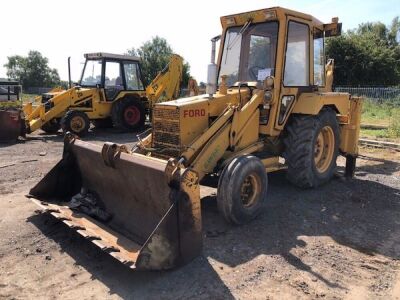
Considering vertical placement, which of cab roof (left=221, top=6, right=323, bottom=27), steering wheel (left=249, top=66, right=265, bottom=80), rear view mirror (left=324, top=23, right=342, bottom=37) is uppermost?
cab roof (left=221, top=6, right=323, bottom=27)

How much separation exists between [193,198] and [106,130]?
1154 cm

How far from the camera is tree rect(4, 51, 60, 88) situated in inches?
2677

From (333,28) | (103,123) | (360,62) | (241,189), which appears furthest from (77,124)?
(360,62)

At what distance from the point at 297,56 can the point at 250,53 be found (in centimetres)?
74

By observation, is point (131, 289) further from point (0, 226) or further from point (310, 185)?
point (310, 185)

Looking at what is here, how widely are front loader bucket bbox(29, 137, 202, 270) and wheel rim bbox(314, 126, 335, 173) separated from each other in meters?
3.55

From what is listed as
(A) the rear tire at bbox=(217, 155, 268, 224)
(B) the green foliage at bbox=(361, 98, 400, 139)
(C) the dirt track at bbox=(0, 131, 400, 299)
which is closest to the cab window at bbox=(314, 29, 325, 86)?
(C) the dirt track at bbox=(0, 131, 400, 299)

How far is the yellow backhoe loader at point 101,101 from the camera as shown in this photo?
13.1m

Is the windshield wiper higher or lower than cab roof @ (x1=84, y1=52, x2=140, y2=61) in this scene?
lower

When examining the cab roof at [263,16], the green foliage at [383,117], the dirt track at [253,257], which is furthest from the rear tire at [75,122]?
the green foliage at [383,117]

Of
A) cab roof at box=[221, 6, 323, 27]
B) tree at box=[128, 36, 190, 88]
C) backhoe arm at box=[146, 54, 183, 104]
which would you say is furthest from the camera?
tree at box=[128, 36, 190, 88]

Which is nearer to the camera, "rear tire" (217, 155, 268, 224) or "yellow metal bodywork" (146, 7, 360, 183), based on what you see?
"rear tire" (217, 155, 268, 224)

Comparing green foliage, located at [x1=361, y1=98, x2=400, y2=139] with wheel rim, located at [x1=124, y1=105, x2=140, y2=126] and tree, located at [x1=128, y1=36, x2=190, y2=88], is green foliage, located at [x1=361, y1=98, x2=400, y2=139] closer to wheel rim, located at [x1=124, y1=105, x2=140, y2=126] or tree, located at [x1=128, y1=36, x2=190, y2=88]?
wheel rim, located at [x1=124, y1=105, x2=140, y2=126]

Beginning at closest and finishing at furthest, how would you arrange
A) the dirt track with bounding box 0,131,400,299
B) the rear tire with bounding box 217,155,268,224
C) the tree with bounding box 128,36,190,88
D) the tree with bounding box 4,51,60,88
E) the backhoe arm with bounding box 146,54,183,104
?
the dirt track with bounding box 0,131,400,299 < the rear tire with bounding box 217,155,268,224 < the backhoe arm with bounding box 146,54,183,104 < the tree with bounding box 128,36,190,88 < the tree with bounding box 4,51,60,88
